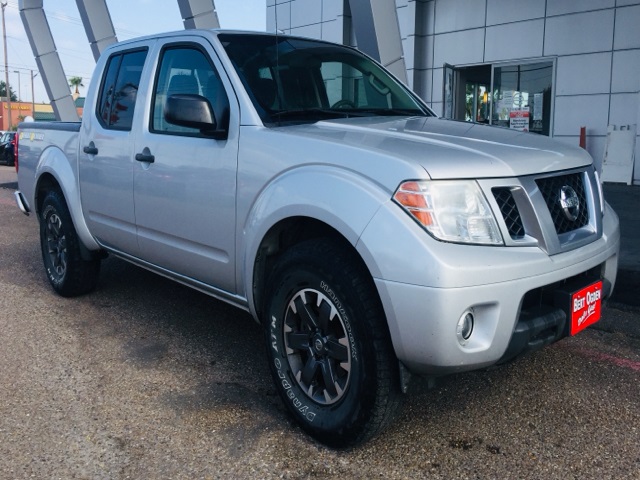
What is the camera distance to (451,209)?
2520 millimetres

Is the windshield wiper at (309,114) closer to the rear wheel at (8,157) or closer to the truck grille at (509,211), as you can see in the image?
the truck grille at (509,211)

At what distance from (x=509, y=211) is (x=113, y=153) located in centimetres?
278

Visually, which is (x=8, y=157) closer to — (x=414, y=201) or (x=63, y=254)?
(x=63, y=254)

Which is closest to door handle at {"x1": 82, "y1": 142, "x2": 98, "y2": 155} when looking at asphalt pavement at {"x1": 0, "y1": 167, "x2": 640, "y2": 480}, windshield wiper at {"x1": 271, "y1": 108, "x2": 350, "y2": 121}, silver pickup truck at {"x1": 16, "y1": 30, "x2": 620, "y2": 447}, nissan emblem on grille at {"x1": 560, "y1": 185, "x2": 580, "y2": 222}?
silver pickup truck at {"x1": 16, "y1": 30, "x2": 620, "y2": 447}

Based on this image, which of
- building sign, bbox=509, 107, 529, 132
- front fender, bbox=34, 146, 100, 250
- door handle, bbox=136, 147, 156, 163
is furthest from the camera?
building sign, bbox=509, 107, 529, 132

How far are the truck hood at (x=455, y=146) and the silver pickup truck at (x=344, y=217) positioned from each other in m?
0.01

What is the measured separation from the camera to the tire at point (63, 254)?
16.5ft

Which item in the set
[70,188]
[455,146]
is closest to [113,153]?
[70,188]

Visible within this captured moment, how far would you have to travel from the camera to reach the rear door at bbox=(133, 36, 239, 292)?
3.39m

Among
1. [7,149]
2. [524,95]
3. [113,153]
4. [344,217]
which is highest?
[524,95]

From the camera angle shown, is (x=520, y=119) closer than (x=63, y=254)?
No

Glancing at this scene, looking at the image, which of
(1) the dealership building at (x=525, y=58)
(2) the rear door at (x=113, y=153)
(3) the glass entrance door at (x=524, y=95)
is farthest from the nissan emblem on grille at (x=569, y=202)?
(3) the glass entrance door at (x=524, y=95)

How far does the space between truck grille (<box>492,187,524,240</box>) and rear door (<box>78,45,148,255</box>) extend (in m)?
2.45

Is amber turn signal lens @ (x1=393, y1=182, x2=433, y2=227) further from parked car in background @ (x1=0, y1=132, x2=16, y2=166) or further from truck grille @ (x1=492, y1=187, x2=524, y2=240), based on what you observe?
parked car in background @ (x1=0, y1=132, x2=16, y2=166)
